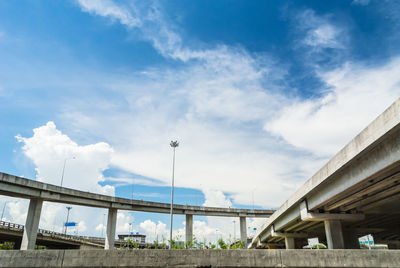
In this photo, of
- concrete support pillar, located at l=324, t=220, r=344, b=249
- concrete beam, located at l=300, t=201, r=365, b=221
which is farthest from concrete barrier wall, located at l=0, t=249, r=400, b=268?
concrete support pillar, located at l=324, t=220, r=344, b=249

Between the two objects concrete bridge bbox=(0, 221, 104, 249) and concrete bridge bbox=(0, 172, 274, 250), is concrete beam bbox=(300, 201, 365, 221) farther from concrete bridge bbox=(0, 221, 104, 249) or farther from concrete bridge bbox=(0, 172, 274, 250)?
concrete bridge bbox=(0, 221, 104, 249)

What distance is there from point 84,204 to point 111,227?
21.9ft

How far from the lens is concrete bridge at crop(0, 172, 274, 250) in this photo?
121 ft

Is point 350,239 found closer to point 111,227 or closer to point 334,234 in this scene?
point 334,234

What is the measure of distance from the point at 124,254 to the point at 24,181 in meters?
37.2

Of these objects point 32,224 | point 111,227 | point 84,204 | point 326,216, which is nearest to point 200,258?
point 326,216

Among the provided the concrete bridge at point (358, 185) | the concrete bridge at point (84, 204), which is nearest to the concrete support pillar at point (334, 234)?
the concrete bridge at point (358, 185)

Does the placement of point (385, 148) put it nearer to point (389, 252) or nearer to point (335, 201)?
point (389, 252)

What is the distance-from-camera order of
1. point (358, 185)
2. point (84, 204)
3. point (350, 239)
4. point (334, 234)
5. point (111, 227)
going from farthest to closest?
point (111, 227) < point (84, 204) < point (350, 239) < point (334, 234) < point (358, 185)

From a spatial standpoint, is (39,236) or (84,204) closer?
(84,204)

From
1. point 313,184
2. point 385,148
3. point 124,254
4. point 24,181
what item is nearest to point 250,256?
point 124,254

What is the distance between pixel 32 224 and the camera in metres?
38.6

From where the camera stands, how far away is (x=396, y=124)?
433 inches

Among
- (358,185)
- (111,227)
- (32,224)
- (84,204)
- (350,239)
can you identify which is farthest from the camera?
(111,227)
